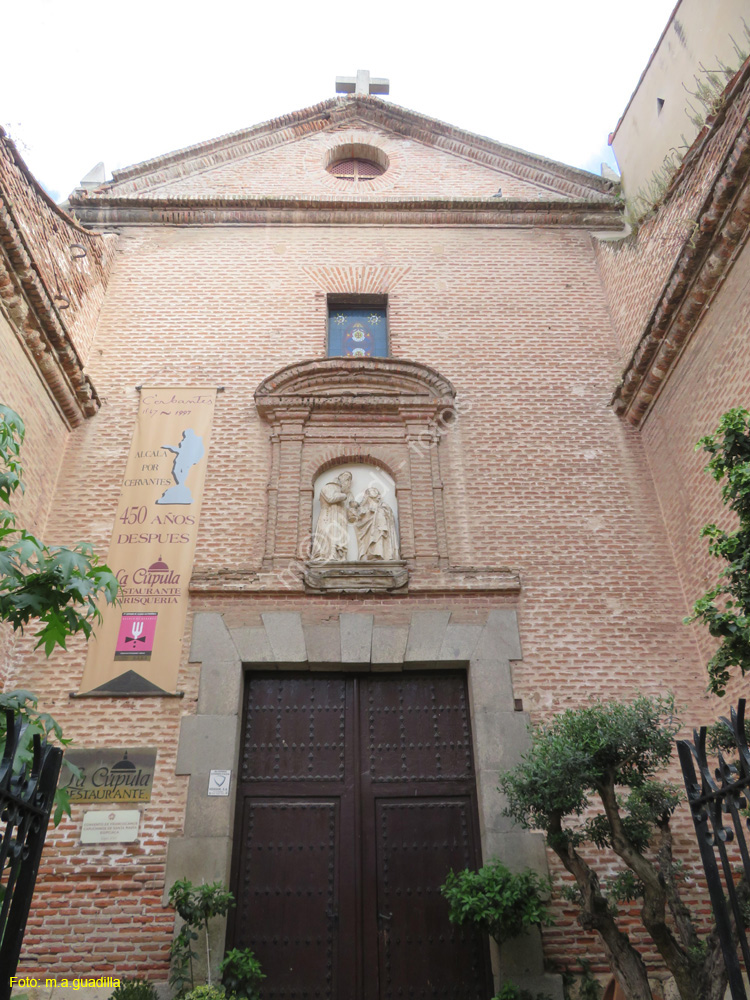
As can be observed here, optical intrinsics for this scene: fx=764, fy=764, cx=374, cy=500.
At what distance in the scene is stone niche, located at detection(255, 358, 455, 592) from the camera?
313 inches

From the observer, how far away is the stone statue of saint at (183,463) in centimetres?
840

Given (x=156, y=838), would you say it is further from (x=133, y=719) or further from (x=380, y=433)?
(x=380, y=433)

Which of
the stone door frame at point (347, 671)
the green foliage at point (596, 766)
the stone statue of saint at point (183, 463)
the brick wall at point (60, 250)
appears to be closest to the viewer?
the green foliage at point (596, 766)

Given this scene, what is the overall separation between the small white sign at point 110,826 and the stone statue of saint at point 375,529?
3.24 metres

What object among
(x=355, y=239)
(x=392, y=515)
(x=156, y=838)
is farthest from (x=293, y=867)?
(x=355, y=239)

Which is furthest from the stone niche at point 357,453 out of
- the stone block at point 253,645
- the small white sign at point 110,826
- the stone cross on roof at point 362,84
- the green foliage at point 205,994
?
the stone cross on roof at point 362,84

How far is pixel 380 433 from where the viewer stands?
29.5 ft

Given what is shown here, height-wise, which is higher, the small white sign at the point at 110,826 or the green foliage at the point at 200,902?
the small white sign at the point at 110,826

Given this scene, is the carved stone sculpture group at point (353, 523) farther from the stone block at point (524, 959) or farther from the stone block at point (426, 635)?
the stone block at point (524, 959)

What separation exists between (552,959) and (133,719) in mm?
4110

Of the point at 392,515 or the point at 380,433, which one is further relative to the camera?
the point at 380,433

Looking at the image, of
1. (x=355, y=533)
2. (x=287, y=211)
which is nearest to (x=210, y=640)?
(x=355, y=533)

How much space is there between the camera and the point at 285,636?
749 centimetres

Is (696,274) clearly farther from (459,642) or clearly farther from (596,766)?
(596,766)
